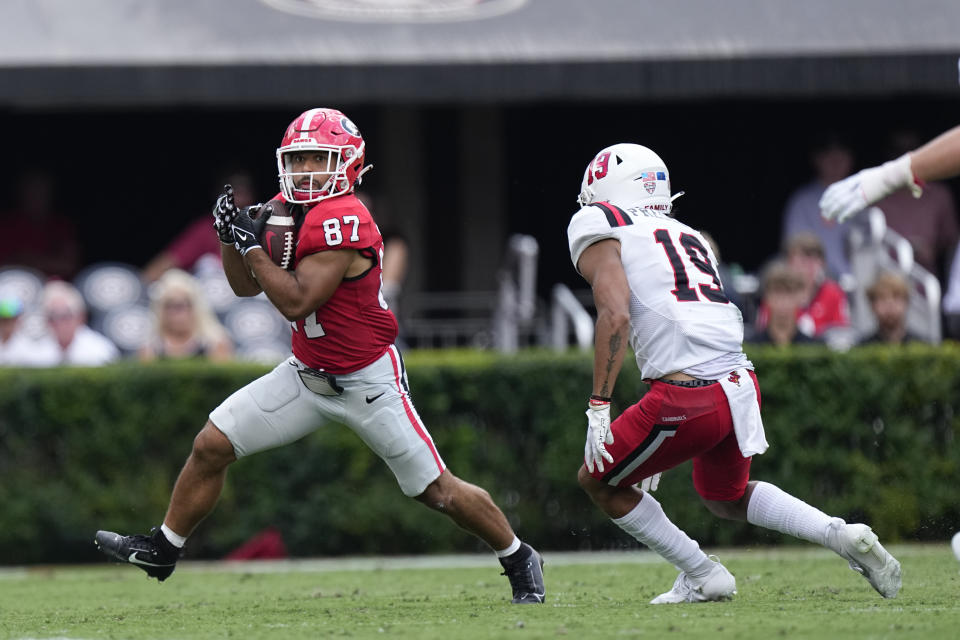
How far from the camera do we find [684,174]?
13.9m

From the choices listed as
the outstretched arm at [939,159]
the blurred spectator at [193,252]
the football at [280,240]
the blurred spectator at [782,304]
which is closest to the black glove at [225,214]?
the football at [280,240]

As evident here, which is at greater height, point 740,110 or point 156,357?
point 740,110

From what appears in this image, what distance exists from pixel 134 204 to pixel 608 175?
8706 millimetres

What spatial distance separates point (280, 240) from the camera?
6.12 metres

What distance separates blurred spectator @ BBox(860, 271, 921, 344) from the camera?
9805 mm

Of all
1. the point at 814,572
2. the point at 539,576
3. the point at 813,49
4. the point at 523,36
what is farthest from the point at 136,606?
the point at 813,49

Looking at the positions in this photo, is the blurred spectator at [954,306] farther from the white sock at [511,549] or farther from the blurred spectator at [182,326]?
Answer: the white sock at [511,549]

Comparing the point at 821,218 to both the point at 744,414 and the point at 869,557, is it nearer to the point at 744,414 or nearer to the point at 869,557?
the point at 744,414

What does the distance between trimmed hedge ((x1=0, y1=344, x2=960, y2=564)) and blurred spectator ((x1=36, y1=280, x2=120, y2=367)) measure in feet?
3.06

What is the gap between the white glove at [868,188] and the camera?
208 inches

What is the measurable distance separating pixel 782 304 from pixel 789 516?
12.6 feet

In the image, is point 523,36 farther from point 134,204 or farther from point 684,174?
point 134,204

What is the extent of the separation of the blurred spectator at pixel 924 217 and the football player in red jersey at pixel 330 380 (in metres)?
6.61

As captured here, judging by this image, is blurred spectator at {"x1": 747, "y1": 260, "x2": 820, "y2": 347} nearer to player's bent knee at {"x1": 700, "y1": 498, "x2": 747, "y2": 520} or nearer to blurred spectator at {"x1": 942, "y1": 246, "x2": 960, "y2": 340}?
blurred spectator at {"x1": 942, "y1": 246, "x2": 960, "y2": 340}
